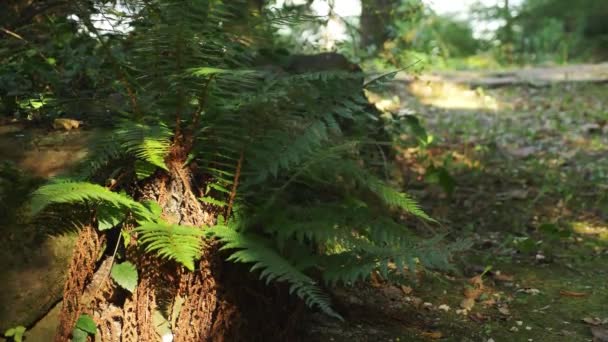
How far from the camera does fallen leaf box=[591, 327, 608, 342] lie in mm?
2858

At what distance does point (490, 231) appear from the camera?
4281 millimetres

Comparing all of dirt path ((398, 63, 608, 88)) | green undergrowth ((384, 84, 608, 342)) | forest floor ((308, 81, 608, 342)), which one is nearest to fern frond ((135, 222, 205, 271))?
forest floor ((308, 81, 608, 342))

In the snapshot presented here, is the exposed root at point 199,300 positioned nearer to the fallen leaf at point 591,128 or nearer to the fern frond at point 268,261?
the fern frond at point 268,261

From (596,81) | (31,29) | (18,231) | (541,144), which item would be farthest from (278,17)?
(596,81)

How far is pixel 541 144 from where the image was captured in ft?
18.8

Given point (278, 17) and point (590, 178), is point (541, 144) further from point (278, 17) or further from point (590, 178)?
point (278, 17)

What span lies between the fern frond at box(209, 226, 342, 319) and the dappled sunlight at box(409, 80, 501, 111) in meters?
4.94

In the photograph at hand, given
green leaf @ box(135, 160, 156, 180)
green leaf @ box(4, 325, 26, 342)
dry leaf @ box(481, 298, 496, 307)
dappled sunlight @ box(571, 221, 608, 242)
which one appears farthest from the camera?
dappled sunlight @ box(571, 221, 608, 242)

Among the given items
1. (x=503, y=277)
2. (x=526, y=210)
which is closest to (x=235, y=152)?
(x=503, y=277)

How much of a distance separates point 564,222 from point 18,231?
3380 millimetres

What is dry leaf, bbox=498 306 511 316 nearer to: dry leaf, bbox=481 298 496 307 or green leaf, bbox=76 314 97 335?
dry leaf, bbox=481 298 496 307

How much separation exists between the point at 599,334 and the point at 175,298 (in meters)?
1.88

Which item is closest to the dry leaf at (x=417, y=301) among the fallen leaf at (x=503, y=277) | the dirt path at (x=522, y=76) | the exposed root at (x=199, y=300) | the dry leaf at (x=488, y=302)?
the dry leaf at (x=488, y=302)

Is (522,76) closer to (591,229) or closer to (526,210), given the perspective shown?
(526,210)
